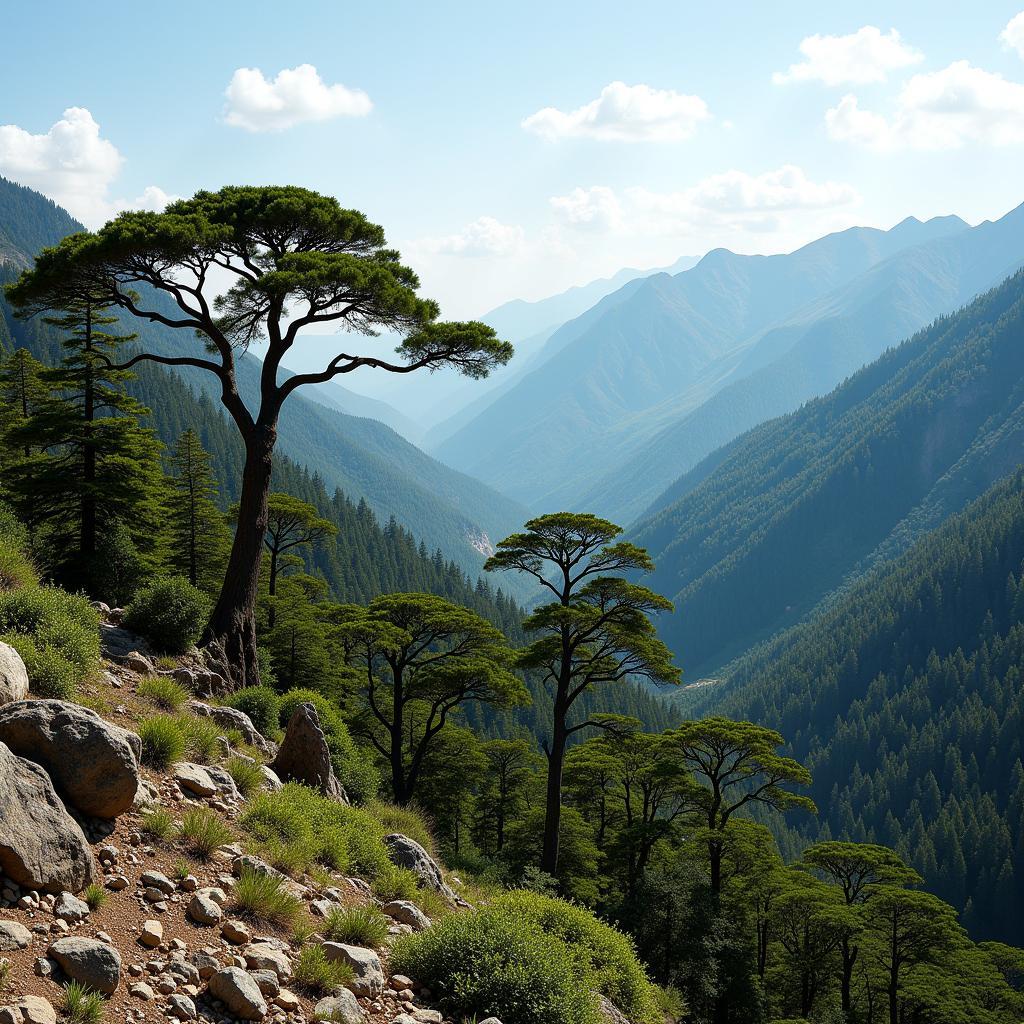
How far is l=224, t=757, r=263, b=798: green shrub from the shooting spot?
10.9m

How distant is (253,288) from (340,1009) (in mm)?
13579

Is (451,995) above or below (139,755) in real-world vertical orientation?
below

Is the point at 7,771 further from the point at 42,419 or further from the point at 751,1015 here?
the point at 751,1015

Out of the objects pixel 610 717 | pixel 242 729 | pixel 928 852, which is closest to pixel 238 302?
pixel 242 729

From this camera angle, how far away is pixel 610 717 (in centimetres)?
3027

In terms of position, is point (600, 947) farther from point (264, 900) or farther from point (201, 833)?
point (201, 833)

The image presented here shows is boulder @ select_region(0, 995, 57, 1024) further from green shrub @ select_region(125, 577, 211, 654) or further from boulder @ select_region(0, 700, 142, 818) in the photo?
green shrub @ select_region(125, 577, 211, 654)

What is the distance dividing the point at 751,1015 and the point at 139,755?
106ft

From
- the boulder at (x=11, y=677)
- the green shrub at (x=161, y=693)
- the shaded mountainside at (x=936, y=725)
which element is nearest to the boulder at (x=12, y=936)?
the boulder at (x=11, y=677)

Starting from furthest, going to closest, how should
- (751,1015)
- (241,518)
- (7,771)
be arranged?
1. (751,1015)
2. (241,518)
3. (7,771)

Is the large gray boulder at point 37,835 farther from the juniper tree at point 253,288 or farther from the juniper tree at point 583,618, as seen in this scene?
the juniper tree at point 583,618

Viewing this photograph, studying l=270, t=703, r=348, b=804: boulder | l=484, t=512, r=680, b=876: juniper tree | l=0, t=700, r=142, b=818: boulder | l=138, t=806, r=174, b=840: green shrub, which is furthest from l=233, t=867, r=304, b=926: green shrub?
l=484, t=512, r=680, b=876: juniper tree

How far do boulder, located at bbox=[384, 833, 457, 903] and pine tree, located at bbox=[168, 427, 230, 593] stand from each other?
92.3ft

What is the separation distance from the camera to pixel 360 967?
26.2 feet
